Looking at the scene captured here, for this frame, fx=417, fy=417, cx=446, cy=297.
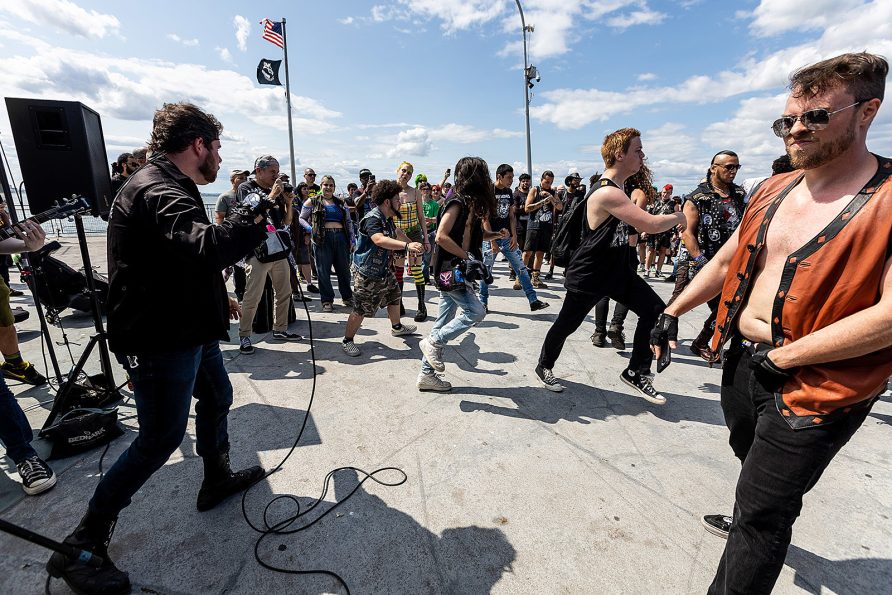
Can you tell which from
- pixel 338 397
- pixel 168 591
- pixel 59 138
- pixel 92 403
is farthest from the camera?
pixel 338 397

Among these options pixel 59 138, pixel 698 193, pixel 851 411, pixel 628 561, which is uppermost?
pixel 59 138

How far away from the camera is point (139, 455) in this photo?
1.82 metres

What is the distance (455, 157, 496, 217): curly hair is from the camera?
11.1ft

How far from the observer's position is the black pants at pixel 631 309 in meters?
3.40

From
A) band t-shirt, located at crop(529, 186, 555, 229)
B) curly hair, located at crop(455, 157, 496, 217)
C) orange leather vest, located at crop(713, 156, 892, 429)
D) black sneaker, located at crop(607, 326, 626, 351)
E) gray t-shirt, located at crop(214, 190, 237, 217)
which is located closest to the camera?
orange leather vest, located at crop(713, 156, 892, 429)

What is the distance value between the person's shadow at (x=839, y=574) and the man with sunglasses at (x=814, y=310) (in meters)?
0.68

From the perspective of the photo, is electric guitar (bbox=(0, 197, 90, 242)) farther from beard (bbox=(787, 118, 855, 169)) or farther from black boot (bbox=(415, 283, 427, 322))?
beard (bbox=(787, 118, 855, 169))

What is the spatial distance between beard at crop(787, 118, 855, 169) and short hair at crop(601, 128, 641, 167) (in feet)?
5.58

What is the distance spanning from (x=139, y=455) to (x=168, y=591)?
0.60 m

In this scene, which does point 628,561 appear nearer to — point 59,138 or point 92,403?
point 92,403

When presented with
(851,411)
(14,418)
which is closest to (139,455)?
(14,418)

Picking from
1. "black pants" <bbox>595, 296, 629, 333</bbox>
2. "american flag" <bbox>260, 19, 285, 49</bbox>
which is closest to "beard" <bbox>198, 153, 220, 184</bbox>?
"black pants" <bbox>595, 296, 629, 333</bbox>

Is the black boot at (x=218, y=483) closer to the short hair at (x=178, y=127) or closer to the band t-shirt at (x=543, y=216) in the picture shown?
the short hair at (x=178, y=127)

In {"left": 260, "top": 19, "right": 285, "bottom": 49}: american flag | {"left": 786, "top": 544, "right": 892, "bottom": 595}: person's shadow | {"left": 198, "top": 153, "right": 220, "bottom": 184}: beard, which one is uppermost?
{"left": 260, "top": 19, "right": 285, "bottom": 49}: american flag
